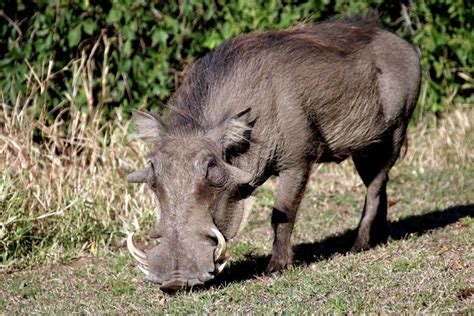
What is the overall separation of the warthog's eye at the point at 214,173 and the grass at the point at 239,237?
584mm

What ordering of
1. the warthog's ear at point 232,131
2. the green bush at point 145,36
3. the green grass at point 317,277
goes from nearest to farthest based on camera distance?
1. the green grass at point 317,277
2. the warthog's ear at point 232,131
3. the green bush at point 145,36

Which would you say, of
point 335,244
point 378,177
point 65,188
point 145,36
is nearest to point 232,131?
point 378,177

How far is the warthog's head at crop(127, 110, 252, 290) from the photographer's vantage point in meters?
4.81

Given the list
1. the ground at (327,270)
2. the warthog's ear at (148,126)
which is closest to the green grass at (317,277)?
the ground at (327,270)

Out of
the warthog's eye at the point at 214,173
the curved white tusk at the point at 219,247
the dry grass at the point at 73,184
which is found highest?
the warthog's eye at the point at 214,173

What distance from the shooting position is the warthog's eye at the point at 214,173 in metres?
5.13

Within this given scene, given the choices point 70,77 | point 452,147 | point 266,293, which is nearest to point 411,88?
point 266,293

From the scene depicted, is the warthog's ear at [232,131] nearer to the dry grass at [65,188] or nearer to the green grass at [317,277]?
the green grass at [317,277]

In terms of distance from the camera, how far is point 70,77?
29.7 feet

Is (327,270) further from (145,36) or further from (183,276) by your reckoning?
(145,36)

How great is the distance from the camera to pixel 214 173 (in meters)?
5.15

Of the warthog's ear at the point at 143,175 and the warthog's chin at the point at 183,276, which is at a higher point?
the warthog's ear at the point at 143,175

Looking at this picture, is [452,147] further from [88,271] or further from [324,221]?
[88,271]

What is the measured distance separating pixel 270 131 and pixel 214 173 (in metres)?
0.59
